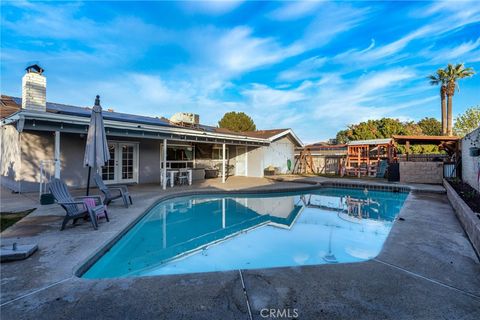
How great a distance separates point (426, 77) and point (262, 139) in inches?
814

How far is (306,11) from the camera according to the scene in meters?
10.3

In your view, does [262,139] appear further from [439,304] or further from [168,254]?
[439,304]

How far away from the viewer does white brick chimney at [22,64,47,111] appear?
8.21 metres

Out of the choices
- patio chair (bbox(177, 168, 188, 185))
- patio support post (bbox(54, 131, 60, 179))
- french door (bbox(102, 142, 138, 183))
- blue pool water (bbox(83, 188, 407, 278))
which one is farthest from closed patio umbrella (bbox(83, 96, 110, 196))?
patio chair (bbox(177, 168, 188, 185))

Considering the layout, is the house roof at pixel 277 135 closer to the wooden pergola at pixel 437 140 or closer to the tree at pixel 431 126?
the wooden pergola at pixel 437 140

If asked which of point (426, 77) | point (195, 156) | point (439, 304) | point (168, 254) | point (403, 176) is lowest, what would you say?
point (168, 254)

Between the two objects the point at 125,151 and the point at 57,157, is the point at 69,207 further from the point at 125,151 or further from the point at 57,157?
the point at 125,151

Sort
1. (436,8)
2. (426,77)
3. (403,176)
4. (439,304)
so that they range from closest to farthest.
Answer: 1. (439,304)
2. (436,8)
3. (403,176)
4. (426,77)

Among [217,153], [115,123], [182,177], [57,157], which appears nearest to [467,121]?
[217,153]

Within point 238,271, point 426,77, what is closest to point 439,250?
point 238,271

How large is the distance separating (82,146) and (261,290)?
34.3 ft

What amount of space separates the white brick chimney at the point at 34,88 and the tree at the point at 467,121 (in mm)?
33044

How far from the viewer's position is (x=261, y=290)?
8.62ft

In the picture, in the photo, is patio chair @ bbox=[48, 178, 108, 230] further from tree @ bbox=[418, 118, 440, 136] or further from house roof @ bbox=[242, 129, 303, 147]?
tree @ bbox=[418, 118, 440, 136]
